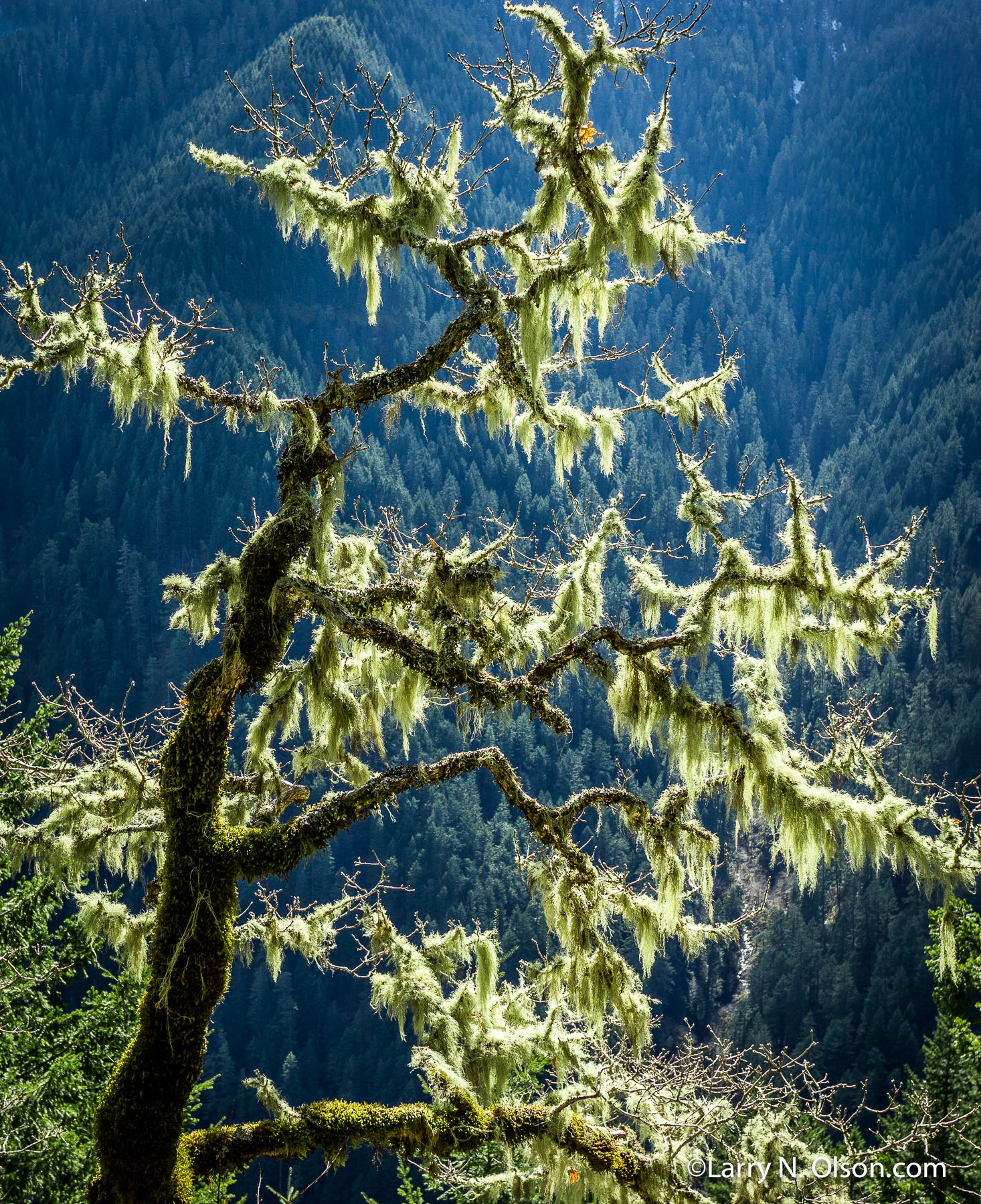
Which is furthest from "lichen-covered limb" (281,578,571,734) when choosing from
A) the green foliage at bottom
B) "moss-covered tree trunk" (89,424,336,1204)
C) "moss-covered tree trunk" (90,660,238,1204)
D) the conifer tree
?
the green foliage at bottom

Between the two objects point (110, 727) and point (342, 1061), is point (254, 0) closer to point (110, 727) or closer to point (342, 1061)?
point (342, 1061)

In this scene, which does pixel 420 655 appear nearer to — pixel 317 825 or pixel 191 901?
pixel 317 825

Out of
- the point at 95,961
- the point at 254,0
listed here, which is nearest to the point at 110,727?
the point at 95,961

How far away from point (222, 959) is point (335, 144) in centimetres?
381

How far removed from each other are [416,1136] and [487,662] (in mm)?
2251

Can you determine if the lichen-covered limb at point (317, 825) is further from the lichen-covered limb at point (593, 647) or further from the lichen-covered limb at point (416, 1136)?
the lichen-covered limb at point (416, 1136)

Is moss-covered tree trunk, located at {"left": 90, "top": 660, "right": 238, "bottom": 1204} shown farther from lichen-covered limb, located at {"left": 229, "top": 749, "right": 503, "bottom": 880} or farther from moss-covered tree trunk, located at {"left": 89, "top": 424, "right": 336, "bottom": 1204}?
lichen-covered limb, located at {"left": 229, "top": 749, "right": 503, "bottom": 880}

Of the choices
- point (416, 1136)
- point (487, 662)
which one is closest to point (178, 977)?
point (416, 1136)

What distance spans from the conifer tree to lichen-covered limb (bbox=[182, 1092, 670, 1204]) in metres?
0.01

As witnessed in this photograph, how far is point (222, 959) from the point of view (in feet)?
14.3

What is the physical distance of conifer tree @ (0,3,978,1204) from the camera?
421 centimetres

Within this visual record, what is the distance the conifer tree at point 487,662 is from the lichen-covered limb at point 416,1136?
0.05ft

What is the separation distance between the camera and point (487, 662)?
5.03 m

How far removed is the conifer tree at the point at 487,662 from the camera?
421 cm
